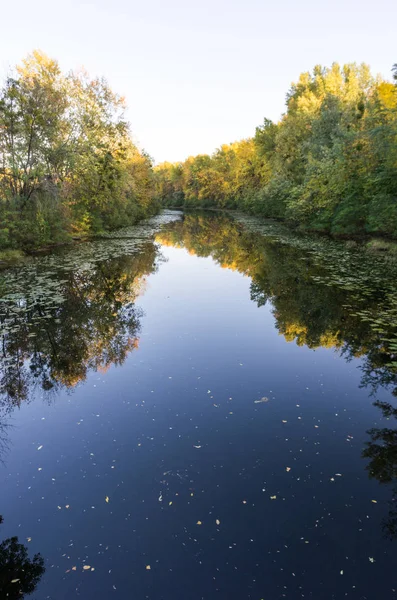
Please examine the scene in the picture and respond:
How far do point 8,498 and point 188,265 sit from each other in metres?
18.8

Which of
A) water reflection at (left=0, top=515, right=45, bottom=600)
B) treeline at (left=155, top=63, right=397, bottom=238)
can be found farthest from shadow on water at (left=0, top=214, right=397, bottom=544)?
treeline at (left=155, top=63, right=397, bottom=238)

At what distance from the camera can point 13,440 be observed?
6.48 metres

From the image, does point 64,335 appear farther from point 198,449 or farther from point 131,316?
point 198,449

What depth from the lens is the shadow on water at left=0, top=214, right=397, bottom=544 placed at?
8.30 m

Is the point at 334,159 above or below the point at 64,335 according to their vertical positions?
above

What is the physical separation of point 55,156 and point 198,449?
2622 cm

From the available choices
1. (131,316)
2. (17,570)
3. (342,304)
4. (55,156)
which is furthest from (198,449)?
(55,156)

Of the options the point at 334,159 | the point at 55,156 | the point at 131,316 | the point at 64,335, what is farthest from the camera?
the point at 334,159

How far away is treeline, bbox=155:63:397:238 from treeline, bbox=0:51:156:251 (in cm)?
2114

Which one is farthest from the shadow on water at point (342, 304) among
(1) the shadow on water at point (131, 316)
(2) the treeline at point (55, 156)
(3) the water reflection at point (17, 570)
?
(2) the treeline at point (55, 156)

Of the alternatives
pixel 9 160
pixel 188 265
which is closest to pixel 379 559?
pixel 188 265

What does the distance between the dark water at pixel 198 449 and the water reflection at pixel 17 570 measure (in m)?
0.01

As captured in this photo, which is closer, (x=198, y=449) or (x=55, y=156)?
(x=198, y=449)

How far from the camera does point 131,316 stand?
12875mm
